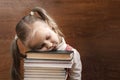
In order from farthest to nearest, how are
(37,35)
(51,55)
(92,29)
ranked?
(92,29), (37,35), (51,55)

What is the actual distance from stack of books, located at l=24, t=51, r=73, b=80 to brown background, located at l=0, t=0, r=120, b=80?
2.23 ft

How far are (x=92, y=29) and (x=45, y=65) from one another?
2.36 ft

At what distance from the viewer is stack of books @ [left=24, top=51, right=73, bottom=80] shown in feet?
2.98

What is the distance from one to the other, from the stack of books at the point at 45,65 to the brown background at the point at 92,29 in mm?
678

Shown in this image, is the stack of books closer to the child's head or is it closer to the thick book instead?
the thick book

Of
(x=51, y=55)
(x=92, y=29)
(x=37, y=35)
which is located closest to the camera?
(x=51, y=55)

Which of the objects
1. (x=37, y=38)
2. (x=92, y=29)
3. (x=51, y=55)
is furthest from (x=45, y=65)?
(x=92, y=29)

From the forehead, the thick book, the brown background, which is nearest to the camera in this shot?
the thick book

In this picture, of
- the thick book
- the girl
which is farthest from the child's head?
the thick book

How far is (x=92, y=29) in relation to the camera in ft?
5.18

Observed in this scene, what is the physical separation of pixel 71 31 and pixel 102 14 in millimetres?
205

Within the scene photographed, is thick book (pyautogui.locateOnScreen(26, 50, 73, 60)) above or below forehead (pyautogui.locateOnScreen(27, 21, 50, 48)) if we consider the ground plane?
below

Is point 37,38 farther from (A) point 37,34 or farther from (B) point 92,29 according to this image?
(B) point 92,29

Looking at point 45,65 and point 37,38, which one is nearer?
point 45,65
